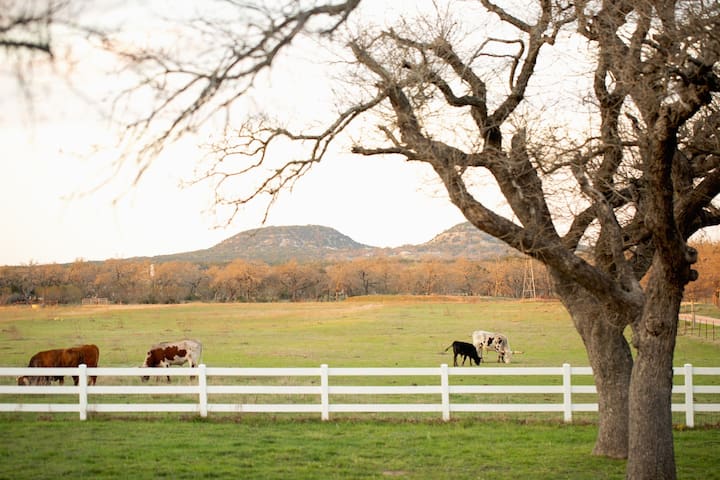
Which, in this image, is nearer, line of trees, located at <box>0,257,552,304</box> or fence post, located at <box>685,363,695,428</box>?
fence post, located at <box>685,363,695,428</box>

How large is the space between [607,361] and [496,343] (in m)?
20.2

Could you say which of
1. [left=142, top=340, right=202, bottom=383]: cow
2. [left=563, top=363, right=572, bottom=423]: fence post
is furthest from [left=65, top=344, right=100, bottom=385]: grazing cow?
[left=563, top=363, right=572, bottom=423]: fence post

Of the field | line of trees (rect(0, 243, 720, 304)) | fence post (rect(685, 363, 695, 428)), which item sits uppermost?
line of trees (rect(0, 243, 720, 304))

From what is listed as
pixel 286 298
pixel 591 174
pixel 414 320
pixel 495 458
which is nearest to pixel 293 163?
pixel 591 174

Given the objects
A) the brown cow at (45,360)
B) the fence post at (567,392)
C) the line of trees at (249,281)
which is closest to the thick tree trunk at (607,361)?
the fence post at (567,392)

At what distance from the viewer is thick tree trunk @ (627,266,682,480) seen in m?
9.88

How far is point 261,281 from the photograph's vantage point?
98.2 meters

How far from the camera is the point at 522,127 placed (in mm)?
10711

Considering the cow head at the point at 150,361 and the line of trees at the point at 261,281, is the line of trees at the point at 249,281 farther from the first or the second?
the cow head at the point at 150,361

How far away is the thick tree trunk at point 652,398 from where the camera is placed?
988 centimetres

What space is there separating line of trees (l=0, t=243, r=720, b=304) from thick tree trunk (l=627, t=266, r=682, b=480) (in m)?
51.8

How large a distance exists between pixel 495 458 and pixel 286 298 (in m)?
86.7

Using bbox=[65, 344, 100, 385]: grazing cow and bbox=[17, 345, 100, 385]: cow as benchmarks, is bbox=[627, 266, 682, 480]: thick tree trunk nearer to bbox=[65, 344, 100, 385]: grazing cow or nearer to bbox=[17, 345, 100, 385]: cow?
bbox=[17, 345, 100, 385]: cow

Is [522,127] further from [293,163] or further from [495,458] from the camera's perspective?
[495,458]
